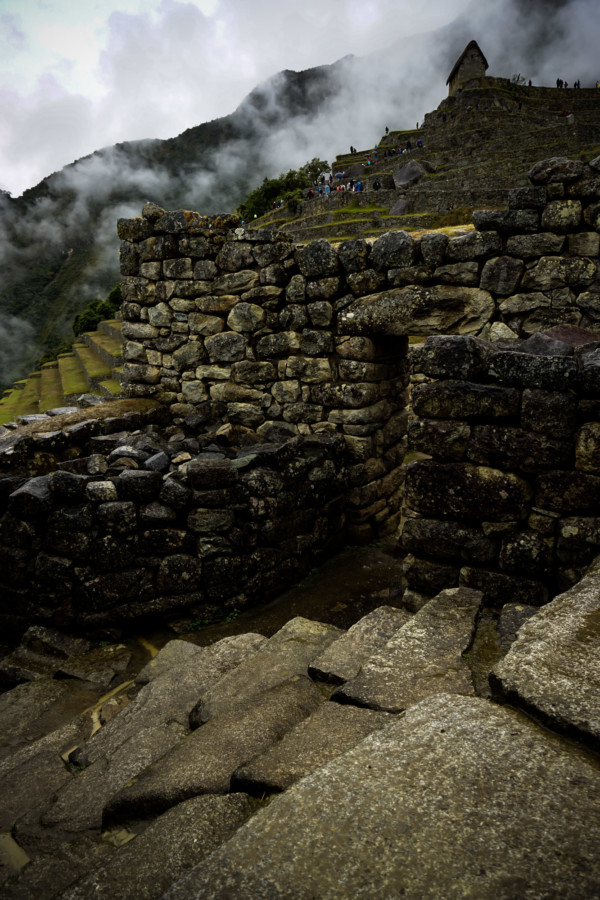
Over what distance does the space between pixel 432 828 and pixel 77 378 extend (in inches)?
779

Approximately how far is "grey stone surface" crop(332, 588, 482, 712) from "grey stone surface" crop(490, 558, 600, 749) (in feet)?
1.26

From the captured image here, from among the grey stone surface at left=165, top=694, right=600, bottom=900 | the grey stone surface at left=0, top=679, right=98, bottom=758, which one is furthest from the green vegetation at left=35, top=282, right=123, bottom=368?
the grey stone surface at left=165, top=694, right=600, bottom=900

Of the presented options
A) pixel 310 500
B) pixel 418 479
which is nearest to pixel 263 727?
pixel 418 479

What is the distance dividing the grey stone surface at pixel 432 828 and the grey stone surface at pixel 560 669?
0.25 ft

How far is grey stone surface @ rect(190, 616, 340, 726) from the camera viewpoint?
2.74 m

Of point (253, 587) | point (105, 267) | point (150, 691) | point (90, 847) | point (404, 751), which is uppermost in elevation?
point (105, 267)

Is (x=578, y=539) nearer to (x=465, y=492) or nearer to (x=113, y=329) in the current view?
(x=465, y=492)

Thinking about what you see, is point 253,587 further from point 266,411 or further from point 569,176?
point 569,176

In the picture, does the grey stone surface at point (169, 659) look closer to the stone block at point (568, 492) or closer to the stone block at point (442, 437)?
the stone block at point (442, 437)

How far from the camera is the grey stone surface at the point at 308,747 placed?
1.65 meters

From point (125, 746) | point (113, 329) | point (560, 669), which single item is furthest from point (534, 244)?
point (113, 329)

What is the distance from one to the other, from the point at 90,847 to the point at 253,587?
3406 millimetres

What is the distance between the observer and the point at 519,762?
1342 mm

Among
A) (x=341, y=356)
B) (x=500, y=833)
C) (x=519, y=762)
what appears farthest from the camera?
(x=341, y=356)
